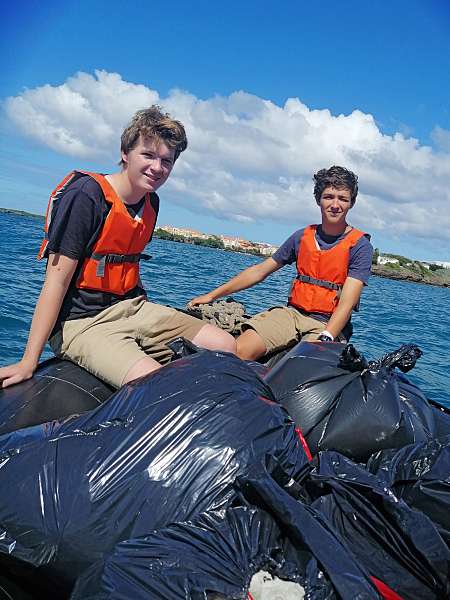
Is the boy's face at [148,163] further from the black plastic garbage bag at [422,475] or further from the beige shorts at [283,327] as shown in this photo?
the black plastic garbage bag at [422,475]

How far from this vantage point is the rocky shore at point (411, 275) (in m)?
52.2

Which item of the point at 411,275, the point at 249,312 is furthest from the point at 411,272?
the point at 249,312

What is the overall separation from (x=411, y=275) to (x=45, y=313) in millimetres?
53007

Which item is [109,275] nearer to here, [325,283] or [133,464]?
[133,464]

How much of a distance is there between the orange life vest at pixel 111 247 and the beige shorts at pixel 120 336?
0.45 ft

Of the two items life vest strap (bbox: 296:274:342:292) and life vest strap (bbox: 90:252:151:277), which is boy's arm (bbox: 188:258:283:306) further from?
life vest strap (bbox: 90:252:151:277)

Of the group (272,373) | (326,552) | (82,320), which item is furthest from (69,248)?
(326,552)

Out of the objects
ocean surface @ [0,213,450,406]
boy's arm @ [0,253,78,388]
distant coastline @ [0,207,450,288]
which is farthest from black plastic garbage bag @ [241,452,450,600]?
distant coastline @ [0,207,450,288]

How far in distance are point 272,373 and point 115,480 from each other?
1205 millimetres

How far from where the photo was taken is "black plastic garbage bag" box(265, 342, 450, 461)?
7.76 ft

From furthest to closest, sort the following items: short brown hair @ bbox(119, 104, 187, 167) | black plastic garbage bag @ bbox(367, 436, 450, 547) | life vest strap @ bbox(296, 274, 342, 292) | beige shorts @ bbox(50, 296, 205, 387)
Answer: life vest strap @ bbox(296, 274, 342, 292), short brown hair @ bbox(119, 104, 187, 167), beige shorts @ bbox(50, 296, 205, 387), black plastic garbage bag @ bbox(367, 436, 450, 547)

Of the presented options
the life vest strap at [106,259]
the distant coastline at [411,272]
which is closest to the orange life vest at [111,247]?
the life vest strap at [106,259]

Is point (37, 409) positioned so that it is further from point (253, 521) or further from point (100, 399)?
point (253, 521)

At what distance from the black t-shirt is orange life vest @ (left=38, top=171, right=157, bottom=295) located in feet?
0.09
